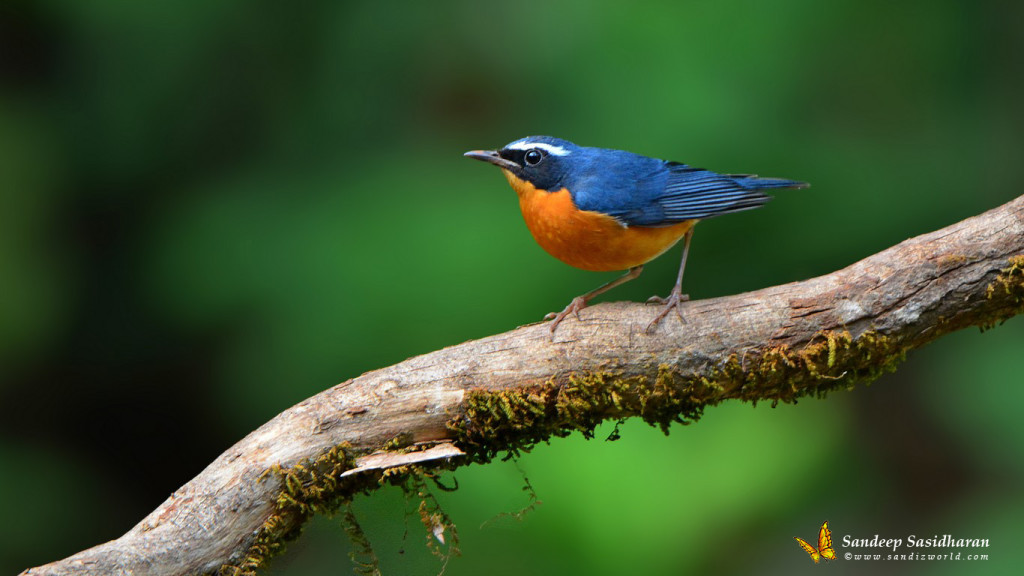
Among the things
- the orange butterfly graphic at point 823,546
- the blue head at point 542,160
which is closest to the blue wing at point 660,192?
the blue head at point 542,160

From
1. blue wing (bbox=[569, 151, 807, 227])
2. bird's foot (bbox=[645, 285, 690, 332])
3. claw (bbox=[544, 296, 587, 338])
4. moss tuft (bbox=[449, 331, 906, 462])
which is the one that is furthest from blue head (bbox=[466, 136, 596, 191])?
moss tuft (bbox=[449, 331, 906, 462])

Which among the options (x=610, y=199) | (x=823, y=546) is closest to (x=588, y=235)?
(x=610, y=199)

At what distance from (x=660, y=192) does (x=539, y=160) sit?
1.92 feet

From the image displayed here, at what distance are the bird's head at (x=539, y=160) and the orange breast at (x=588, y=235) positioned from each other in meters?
0.07

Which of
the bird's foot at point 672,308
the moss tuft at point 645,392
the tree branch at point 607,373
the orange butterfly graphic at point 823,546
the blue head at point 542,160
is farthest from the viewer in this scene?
the orange butterfly graphic at point 823,546

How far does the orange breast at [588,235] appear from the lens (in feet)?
13.2

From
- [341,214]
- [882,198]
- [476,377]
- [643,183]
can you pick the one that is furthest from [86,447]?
[882,198]

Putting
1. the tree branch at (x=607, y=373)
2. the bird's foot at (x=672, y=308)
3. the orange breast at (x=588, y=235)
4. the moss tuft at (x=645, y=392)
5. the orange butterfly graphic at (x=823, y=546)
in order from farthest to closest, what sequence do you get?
the orange butterfly graphic at (x=823, y=546)
the orange breast at (x=588, y=235)
the bird's foot at (x=672, y=308)
the moss tuft at (x=645, y=392)
the tree branch at (x=607, y=373)

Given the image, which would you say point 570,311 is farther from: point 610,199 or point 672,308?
point 610,199

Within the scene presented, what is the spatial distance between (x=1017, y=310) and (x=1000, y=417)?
2041 mm

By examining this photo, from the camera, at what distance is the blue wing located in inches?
159

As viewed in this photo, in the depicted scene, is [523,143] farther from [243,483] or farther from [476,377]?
Result: [243,483]

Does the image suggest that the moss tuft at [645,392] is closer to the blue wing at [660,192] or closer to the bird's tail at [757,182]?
the blue wing at [660,192]

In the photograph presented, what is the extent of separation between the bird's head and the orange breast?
74 millimetres
